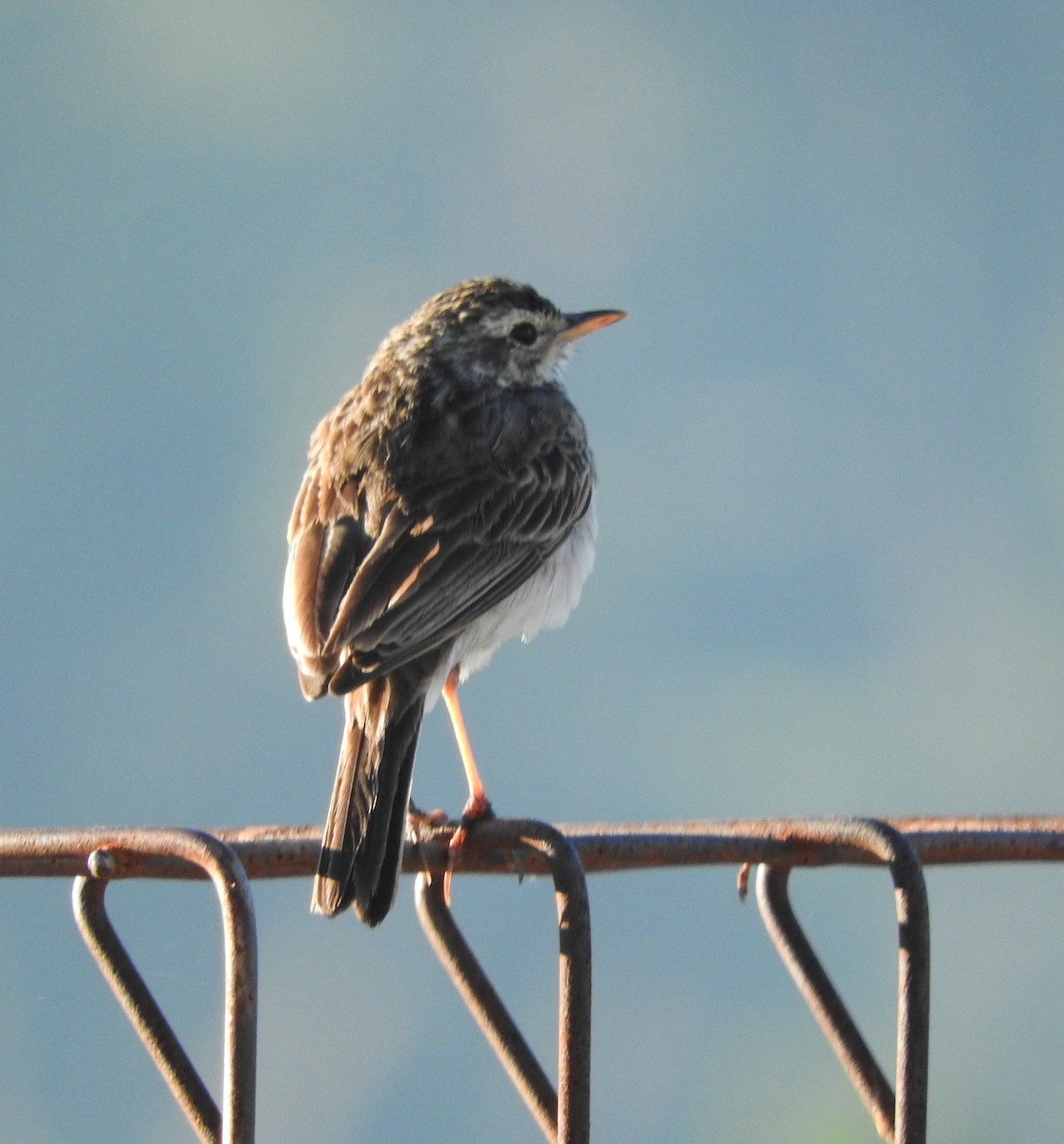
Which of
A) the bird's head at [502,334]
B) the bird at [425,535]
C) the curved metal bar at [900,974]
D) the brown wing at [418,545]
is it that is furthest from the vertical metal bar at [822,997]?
the bird's head at [502,334]

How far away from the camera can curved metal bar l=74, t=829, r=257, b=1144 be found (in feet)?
7.48

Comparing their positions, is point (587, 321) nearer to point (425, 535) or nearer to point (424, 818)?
point (425, 535)

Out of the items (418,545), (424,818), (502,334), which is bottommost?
(424,818)

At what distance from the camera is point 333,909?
4031 mm

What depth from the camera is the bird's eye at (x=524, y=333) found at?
24.6 feet

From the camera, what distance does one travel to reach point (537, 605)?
21.2ft

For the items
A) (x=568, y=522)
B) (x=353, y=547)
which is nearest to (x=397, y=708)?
(x=353, y=547)

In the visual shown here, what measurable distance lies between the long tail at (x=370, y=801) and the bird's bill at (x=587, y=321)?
2778 mm

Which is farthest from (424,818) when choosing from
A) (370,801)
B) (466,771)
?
(370,801)

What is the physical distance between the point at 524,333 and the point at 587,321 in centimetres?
29

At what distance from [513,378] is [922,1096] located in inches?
200

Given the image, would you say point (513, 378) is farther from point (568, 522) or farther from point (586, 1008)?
point (586, 1008)

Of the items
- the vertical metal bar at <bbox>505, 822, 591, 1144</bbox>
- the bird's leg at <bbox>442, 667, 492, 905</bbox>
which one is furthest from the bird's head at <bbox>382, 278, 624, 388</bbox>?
the vertical metal bar at <bbox>505, 822, 591, 1144</bbox>

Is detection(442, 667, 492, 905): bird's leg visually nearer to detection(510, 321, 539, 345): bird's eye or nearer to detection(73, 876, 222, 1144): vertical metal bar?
detection(73, 876, 222, 1144): vertical metal bar
